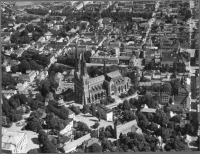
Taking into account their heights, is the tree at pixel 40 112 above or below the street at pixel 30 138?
above

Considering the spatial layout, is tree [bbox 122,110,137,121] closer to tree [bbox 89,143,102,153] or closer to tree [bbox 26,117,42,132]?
tree [bbox 89,143,102,153]

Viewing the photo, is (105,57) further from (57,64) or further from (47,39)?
(47,39)

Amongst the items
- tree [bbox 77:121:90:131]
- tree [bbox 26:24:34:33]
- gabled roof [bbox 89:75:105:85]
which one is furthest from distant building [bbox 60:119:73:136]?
tree [bbox 26:24:34:33]

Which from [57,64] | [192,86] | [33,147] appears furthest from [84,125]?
[57,64]

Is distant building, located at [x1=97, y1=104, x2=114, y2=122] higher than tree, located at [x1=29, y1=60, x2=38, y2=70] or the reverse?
the reverse

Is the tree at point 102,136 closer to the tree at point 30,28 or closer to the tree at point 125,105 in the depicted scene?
the tree at point 125,105

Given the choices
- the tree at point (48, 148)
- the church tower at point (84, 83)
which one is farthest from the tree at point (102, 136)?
the church tower at point (84, 83)

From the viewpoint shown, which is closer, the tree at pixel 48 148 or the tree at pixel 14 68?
the tree at pixel 48 148
